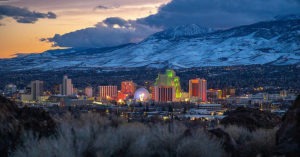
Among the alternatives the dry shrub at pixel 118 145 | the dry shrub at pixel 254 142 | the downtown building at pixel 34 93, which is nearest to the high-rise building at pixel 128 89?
the downtown building at pixel 34 93

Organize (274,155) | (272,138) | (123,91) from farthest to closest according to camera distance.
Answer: (123,91)
(272,138)
(274,155)

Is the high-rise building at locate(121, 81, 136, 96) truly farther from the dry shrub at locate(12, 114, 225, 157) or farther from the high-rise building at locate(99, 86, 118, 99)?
the dry shrub at locate(12, 114, 225, 157)

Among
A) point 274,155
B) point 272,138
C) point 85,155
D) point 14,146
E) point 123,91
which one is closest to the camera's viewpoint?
point 274,155

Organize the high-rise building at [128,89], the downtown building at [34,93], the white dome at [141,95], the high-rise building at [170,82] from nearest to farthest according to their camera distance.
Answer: the downtown building at [34,93] → the white dome at [141,95] → the high-rise building at [170,82] → the high-rise building at [128,89]

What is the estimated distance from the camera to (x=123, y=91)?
182375 millimetres

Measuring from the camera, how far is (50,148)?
16.7 meters

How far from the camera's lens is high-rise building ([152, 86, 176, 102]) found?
169 metres

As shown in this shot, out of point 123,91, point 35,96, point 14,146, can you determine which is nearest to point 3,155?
point 14,146

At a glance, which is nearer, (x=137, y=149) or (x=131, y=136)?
(x=137, y=149)

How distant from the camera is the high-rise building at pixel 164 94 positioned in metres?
169

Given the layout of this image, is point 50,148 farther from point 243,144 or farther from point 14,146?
point 243,144

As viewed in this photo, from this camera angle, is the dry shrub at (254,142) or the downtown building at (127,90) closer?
the dry shrub at (254,142)

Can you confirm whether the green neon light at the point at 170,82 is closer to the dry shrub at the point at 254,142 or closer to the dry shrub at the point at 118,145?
the dry shrub at the point at 254,142

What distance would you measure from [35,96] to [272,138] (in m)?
147
